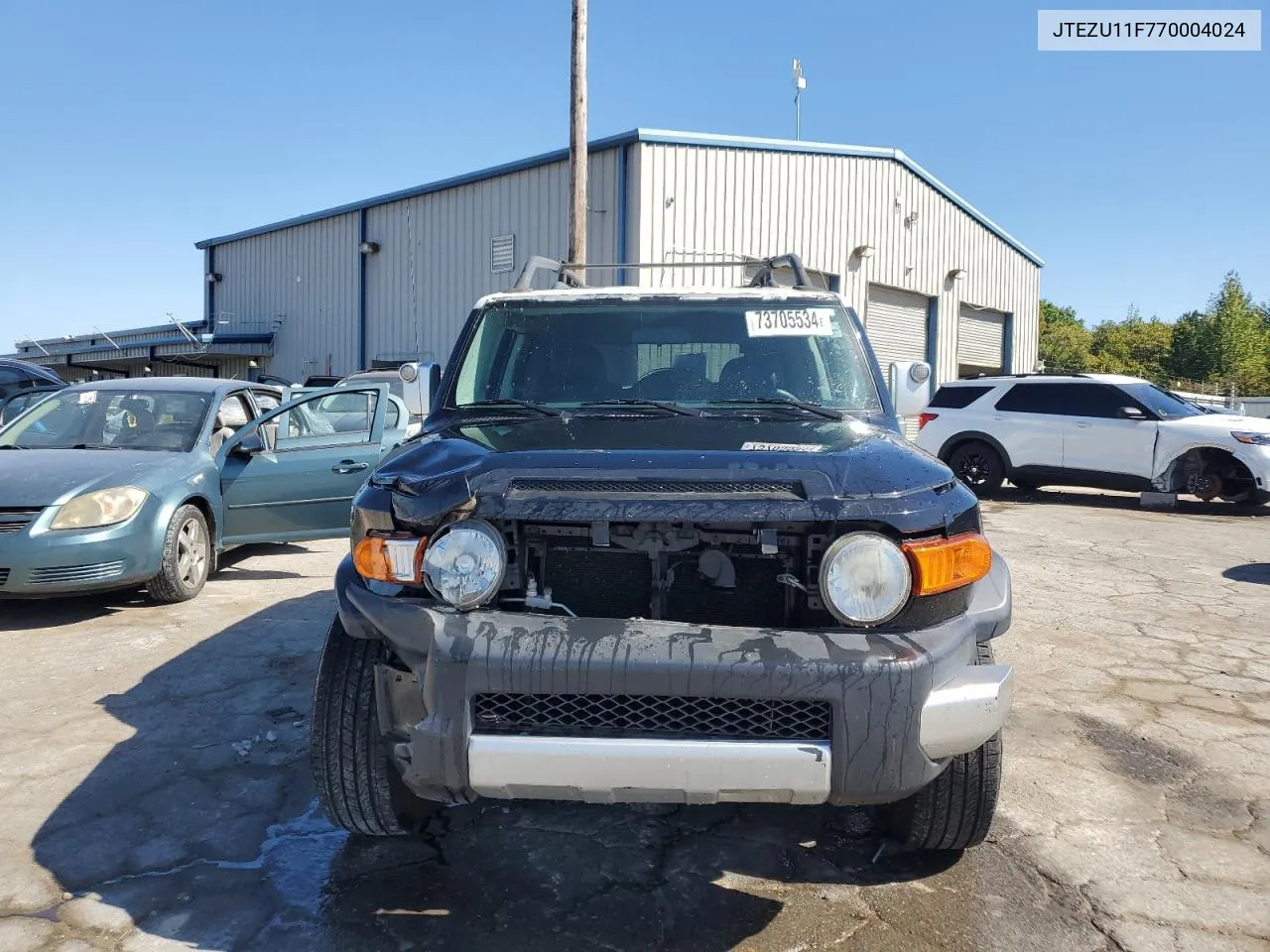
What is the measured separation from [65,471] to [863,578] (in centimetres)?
521

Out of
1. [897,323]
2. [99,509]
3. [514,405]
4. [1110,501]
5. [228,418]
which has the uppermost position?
[897,323]

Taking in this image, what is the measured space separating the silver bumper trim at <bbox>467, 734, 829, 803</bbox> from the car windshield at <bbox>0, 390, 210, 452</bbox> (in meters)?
4.99

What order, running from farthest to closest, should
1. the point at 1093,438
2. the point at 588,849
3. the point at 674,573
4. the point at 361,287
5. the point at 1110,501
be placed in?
the point at 361,287, the point at 1110,501, the point at 1093,438, the point at 588,849, the point at 674,573

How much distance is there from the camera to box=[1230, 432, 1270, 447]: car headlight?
10.5m

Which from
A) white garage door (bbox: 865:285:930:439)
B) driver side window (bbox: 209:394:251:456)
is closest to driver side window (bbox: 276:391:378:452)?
driver side window (bbox: 209:394:251:456)

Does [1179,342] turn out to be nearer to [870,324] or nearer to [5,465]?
[870,324]

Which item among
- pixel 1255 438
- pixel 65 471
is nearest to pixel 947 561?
pixel 65 471

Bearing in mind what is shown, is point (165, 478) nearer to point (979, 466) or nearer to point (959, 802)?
point (959, 802)

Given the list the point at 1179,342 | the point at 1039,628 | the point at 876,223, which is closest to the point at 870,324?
the point at 876,223

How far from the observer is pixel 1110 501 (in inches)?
489

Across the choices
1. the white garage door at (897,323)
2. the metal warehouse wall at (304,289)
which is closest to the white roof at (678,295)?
the white garage door at (897,323)

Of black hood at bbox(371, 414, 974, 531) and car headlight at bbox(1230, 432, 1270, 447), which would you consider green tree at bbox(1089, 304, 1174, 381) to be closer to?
car headlight at bbox(1230, 432, 1270, 447)

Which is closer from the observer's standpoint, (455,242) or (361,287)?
(455,242)

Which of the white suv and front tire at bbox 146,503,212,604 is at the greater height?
the white suv
